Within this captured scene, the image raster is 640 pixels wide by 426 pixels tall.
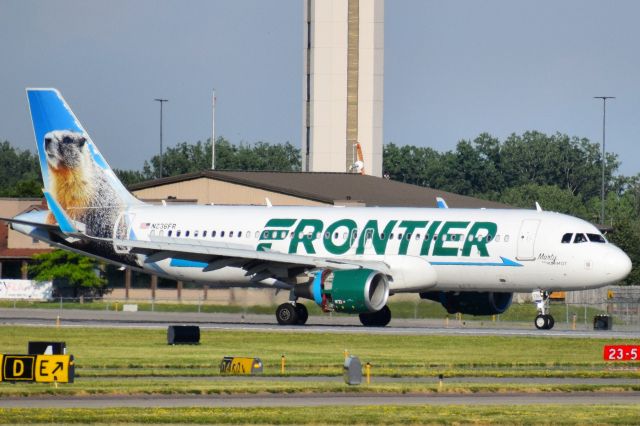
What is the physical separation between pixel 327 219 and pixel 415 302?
842 cm

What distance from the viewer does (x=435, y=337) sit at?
5162 centimetres

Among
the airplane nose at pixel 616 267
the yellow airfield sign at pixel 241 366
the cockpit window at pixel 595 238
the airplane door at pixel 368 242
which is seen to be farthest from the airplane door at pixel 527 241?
the yellow airfield sign at pixel 241 366

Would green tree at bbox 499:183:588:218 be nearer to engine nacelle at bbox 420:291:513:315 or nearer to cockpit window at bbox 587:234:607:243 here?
engine nacelle at bbox 420:291:513:315

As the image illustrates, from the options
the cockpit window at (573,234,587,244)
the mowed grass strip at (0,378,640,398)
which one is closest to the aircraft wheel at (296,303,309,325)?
the cockpit window at (573,234,587,244)

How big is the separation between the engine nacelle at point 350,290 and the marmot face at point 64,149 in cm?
1420

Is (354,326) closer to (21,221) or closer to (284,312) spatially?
(284,312)

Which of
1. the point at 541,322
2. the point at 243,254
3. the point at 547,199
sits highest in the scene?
the point at 547,199

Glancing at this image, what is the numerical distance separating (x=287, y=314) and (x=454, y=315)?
13366mm

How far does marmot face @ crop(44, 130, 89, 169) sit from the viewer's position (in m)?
64.4

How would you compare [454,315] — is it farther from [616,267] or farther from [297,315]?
[616,267]

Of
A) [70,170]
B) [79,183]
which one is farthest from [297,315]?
[70,170]

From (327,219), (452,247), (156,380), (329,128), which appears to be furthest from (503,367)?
(329,128)

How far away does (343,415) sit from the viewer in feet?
93.5

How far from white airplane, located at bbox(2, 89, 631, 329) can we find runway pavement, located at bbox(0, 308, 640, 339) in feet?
4.12
